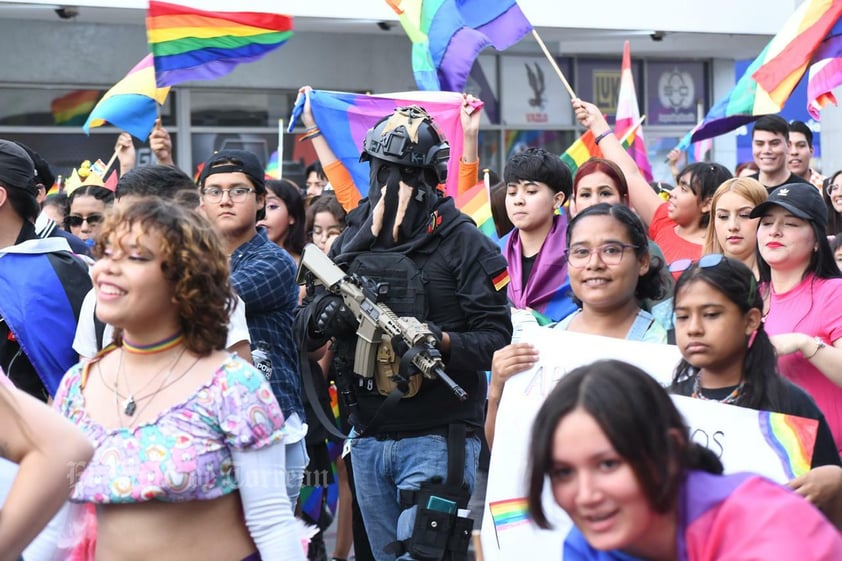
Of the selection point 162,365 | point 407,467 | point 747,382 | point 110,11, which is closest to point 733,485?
point 747,382

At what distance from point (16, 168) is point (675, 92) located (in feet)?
58.5

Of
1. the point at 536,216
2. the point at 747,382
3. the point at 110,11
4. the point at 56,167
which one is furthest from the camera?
the point at 56,167

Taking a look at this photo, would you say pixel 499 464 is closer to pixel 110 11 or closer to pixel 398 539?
pixel 398 539

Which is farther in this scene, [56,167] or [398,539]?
[56,167]

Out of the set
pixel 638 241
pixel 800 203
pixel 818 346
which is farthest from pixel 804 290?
pixel 638 241

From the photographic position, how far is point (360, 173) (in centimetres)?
695

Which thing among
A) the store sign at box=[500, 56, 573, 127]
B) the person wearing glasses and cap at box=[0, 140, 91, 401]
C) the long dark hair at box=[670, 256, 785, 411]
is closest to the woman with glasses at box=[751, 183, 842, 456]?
the long dark hair at box=[670, 256, 785, 411]

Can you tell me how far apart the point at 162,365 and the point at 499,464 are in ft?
4.18

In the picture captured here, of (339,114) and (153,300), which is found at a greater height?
(339,114)

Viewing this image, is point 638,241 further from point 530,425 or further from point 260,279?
point 260,279

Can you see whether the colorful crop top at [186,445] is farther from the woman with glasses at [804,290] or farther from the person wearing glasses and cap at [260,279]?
the woman with glasses at [804,290]

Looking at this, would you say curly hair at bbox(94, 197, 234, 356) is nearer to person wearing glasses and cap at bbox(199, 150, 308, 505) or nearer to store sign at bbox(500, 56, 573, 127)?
person wearing glasses and cap at bbox(199, 150, 308, 505)

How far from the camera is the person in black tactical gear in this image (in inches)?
189

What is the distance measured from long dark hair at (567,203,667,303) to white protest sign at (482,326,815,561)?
0.40m
